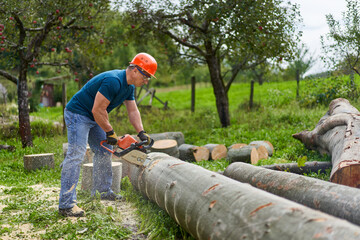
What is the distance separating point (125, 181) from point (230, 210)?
134 inches

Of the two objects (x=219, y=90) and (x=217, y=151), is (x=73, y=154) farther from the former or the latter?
(x=219, y=90)

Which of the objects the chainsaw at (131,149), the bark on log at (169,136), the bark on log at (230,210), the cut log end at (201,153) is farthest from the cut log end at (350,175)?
the bark on log at (169,136)

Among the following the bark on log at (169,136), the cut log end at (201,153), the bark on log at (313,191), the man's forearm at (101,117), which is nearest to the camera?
the bark on log at (313,191)

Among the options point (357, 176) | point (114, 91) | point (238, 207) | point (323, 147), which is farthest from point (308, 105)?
point (238, 207)

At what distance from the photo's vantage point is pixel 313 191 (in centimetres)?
336

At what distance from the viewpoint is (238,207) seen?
254cm

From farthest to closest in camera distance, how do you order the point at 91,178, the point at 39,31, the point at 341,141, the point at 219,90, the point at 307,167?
the point at 219,90 → the point at 39,31 → the point at 307,167 → the point at 341,141 → the point at 91,178

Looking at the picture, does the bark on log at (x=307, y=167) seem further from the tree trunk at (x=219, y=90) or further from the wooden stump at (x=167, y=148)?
the tree trunk at (x=219, y=90)

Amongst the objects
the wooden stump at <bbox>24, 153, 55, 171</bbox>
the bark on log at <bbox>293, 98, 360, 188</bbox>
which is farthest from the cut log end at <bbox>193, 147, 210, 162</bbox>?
the wooden stump at <bbox>24, 153, 55, 171</bbox>

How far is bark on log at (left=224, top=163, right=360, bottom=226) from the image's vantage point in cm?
298

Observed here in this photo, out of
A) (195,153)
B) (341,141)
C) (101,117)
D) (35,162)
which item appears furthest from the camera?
(195,153)

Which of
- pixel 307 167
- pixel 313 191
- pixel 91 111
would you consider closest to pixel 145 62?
pixel 91 111

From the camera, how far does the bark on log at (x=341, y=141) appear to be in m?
4.29

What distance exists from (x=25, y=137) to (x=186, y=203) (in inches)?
303
